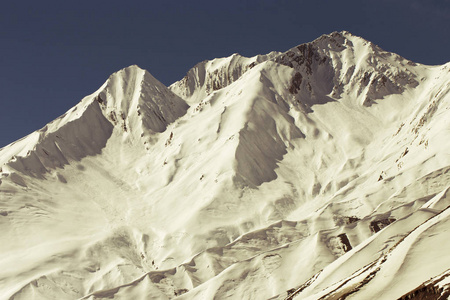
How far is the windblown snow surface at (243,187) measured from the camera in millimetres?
57781

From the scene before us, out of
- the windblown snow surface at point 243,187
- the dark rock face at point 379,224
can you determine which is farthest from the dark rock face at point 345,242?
the dark rock face at point 379,224

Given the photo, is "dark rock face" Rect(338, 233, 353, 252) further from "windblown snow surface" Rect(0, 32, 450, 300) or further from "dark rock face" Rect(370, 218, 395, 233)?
"dark rock face" Rect(370, 218, 395, 233)

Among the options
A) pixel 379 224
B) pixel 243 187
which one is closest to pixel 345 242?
pixel 379 224

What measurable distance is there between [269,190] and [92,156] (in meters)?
42.9

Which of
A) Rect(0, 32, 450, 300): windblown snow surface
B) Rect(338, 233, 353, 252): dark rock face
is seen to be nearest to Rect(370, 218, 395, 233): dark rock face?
Rect(0, 32, 450, 300): windblown snow surface

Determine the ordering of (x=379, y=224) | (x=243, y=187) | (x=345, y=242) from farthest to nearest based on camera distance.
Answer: (x=243, y=187) → (x=379, y=224) → (x=345, y=242)

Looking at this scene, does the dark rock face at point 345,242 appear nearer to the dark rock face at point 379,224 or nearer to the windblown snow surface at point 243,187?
the windblown snow surface at point 243,187

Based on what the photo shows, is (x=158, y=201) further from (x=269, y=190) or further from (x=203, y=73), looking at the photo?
(x=203, y=73)

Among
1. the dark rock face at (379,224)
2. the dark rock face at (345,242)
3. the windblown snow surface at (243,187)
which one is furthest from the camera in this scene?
the dark rock face at (379,224)

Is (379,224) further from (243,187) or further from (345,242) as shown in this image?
(243,187)

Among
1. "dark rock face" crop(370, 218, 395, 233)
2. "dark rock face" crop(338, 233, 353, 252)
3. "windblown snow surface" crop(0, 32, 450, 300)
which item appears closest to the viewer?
"windblown snow surface" crop(0, 32, 450, 300)

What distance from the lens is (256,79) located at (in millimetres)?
134750

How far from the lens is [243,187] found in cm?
9812

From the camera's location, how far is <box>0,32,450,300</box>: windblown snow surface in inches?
2275
